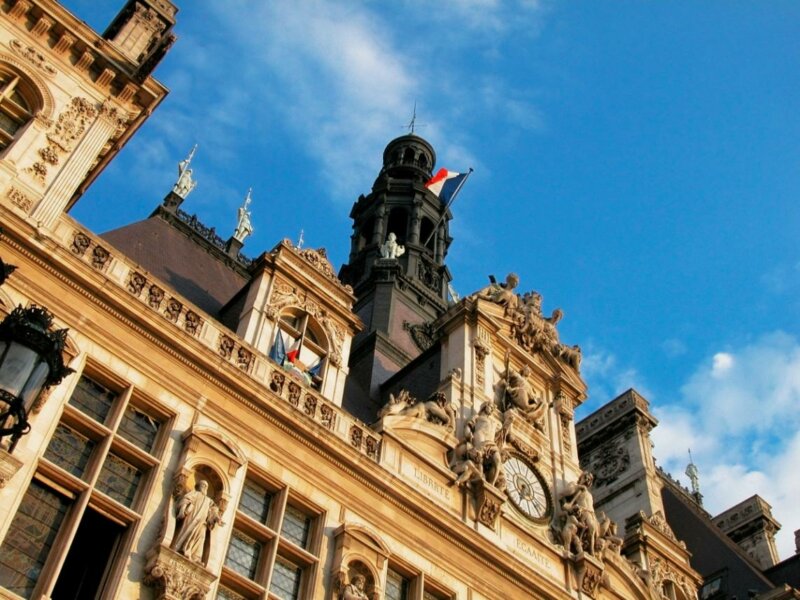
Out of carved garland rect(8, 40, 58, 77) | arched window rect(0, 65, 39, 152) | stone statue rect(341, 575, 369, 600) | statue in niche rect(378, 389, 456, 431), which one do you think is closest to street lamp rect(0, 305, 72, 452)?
stone statue rect(341, 575, 369, 600)

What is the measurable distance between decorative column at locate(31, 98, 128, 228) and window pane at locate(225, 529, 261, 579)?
21.5ft

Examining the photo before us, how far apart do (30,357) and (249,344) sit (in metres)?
9.33

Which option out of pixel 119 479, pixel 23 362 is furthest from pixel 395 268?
pixel 23 362

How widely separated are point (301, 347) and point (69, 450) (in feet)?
23.9

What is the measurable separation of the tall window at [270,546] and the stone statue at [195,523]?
744mm

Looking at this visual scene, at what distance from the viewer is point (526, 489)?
24.6 m

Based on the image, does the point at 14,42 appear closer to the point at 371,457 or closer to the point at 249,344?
the point at 249,344

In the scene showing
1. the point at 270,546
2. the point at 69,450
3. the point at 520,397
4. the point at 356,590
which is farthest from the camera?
the point at 520,397

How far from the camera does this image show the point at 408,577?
19625 millimetres

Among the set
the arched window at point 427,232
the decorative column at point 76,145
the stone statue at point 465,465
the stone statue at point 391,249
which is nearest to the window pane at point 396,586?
the stone statue at point 465,465

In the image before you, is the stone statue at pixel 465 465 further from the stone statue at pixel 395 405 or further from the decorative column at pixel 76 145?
the decorative column at pixel 76 145

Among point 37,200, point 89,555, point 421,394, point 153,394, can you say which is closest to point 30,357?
point 89,555

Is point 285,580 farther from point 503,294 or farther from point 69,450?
point 503,294

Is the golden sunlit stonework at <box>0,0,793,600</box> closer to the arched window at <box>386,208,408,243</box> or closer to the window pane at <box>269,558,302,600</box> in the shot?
the window pane at <box>269,558,302,600</box>
